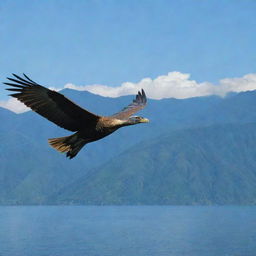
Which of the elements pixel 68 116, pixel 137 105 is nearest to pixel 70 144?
pixel 68 116

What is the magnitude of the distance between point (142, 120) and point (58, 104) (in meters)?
2.11

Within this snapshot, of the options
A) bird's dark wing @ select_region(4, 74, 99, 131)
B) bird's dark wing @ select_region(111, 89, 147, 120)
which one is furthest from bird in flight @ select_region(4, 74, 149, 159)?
bird's dark wing @ select_region(111, 89, 147, 120)

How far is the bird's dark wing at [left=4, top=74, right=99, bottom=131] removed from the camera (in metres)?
12.0

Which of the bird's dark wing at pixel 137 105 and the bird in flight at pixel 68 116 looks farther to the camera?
the bird's dark wing at pixel 137 105

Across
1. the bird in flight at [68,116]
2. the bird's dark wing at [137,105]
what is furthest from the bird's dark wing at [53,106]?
the bird's dark wing at [137,105]

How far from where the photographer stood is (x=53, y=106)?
1248 centimetres

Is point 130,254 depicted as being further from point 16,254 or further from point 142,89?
point 142,89

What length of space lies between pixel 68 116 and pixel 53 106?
443 mm

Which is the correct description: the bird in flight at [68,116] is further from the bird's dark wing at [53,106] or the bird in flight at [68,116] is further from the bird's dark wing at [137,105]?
the bird's dark wing at [137,105]

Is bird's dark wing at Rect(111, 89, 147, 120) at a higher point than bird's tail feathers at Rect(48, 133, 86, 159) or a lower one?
higher

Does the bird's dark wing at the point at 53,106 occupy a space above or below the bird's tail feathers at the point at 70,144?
above

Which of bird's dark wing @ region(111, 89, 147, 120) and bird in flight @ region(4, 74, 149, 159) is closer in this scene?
bird in flight @ region(4, 74, 149, 159)

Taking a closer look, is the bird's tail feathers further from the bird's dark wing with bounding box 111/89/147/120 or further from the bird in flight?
the bird's dark wing with bounding box 111/89/147/120

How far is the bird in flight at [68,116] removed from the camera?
11820mm
